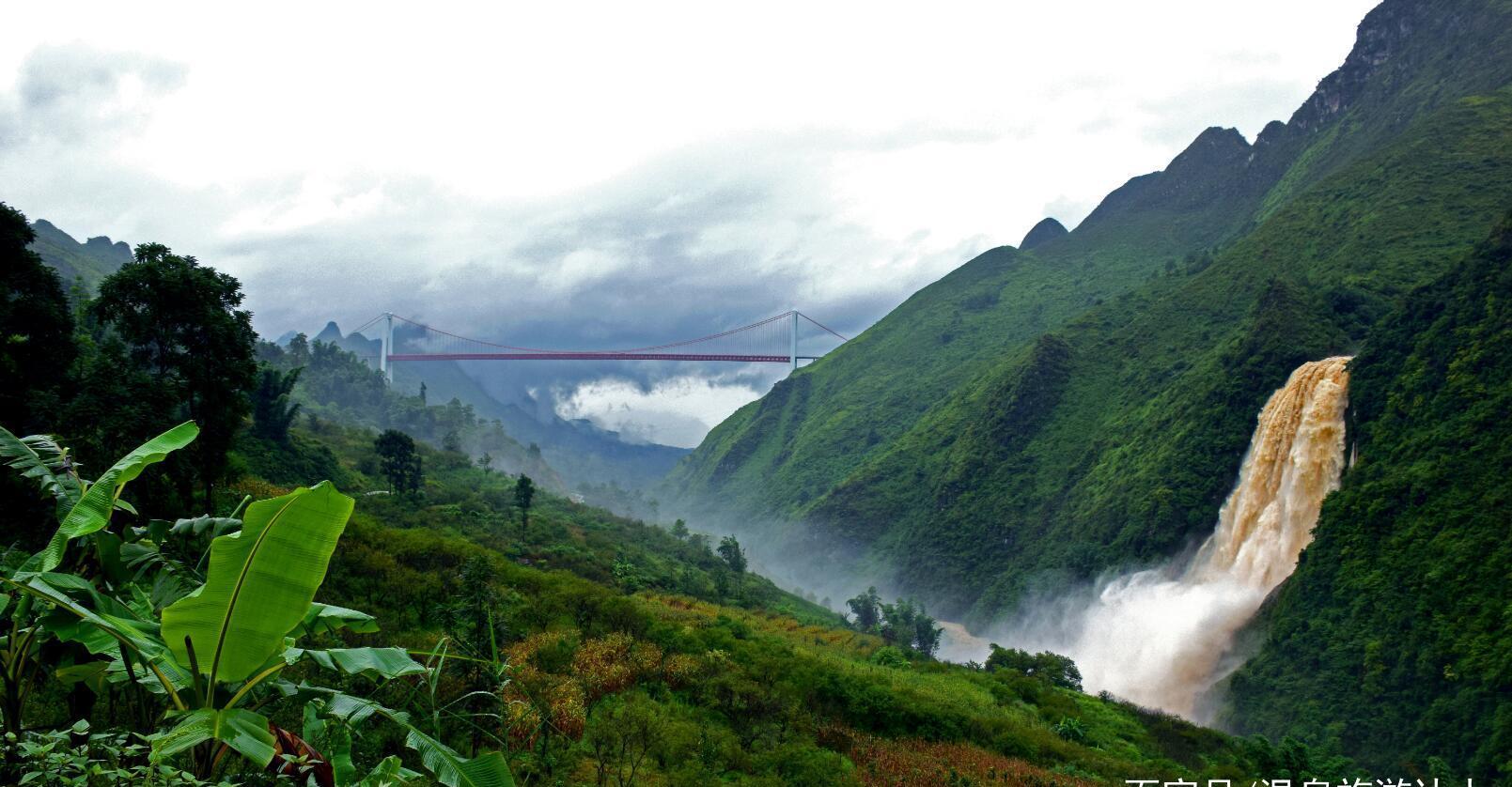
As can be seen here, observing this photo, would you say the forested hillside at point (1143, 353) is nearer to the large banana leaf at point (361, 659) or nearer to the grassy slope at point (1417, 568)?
the grassy slope at point (1417, 568)

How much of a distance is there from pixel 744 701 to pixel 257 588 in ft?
32.6

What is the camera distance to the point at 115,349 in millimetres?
11625

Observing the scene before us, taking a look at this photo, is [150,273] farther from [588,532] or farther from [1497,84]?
[1497,84]

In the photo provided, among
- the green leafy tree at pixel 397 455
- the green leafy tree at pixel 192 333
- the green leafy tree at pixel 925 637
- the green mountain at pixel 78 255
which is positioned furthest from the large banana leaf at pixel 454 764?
the green mountain at pixel 78 255

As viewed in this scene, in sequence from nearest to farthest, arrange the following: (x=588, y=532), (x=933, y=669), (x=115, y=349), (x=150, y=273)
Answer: (x=115, y=349) → (x=150, y=273) → (x=933, y=669) → (x=588, y=532)

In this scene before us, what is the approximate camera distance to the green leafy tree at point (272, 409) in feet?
94.4

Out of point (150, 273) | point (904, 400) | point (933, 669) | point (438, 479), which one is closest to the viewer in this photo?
point (150, 273)

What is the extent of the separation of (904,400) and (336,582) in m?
82.9

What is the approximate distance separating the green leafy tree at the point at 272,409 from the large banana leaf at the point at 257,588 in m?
29.7

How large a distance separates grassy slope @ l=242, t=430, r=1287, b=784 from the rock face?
125 meters

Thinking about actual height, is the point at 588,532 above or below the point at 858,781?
below

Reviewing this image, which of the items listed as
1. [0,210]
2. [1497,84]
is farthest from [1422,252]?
[0,210]

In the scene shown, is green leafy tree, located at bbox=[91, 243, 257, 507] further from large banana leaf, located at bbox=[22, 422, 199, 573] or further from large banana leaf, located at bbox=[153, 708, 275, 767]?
large banana leaf, located at bbox=[153, 708, 275, 767]

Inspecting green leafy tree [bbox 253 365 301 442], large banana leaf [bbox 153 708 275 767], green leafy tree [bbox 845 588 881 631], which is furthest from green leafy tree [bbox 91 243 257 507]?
green leafy tree [bbox 845 588 881 631]
